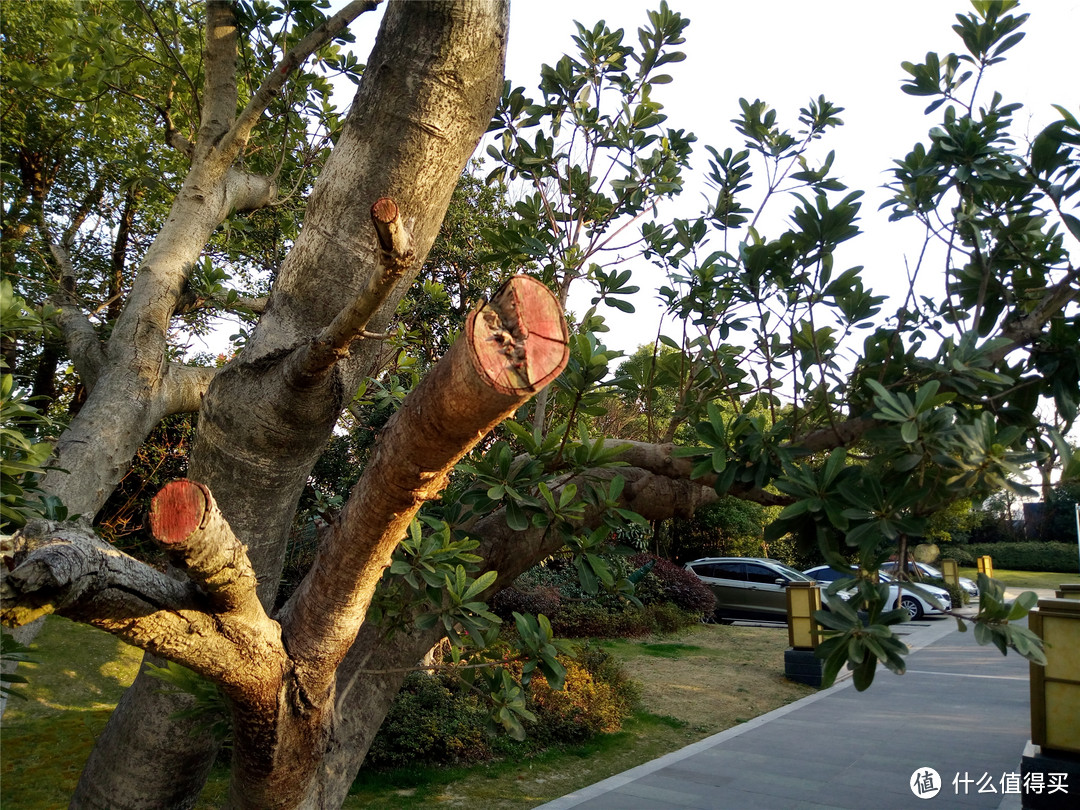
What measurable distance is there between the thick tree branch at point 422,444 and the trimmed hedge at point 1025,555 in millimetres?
35174

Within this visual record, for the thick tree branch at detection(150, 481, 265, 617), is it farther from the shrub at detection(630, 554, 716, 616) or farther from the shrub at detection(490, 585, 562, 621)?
the shrub at detection(630, 554, 716, 616)

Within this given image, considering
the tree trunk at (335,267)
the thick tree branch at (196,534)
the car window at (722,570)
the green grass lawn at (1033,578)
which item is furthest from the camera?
the green grass lawn at (1033,578)

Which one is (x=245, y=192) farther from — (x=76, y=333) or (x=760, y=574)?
(x=760, y=574)

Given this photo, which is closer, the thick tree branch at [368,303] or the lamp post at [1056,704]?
the thick tree branch at [368,303]

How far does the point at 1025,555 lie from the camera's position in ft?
112

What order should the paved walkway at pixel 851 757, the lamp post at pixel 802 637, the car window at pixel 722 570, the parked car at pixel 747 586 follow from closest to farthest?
the paved walkway at pixel 851 757 → the lamp post at pixel 802 637 → the parked car at pixel 747 586 → the car window at pixel 722 570

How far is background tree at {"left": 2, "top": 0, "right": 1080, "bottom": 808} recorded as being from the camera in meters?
1.71

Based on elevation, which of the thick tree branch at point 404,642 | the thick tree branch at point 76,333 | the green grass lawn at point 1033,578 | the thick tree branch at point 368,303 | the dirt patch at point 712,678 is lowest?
the dirt patch at point 712,678

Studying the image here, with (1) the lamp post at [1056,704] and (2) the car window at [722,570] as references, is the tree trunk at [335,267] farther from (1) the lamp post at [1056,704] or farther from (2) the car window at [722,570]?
(2) the car window at [722,570]

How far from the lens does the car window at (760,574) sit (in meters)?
17.9

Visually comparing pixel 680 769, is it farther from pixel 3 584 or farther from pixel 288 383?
pixel 3 584
